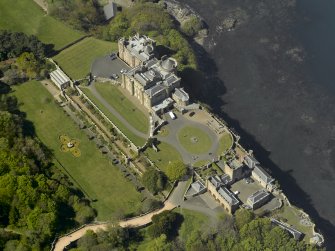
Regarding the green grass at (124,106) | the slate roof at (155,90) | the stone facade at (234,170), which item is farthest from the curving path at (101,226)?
the slate roof at (155,90)

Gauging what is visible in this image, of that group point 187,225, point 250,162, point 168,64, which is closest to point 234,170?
point 250,162

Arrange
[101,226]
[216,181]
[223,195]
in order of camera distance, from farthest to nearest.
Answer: [216,181]
[223,195]
[101,226]

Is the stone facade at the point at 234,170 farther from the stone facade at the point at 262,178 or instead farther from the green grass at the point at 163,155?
the green grass at the point at 163,155

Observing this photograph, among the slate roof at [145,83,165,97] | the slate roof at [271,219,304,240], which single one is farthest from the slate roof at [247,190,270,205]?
the slate roof at [145,83,165,97]

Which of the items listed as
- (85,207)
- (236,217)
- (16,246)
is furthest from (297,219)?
(16,246)

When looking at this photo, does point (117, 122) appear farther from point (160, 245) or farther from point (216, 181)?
point (160, 245)

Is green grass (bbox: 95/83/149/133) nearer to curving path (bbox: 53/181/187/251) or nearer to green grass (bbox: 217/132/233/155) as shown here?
green grass (bbox: 217/132/233/155)

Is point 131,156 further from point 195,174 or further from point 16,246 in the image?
point 16,246
